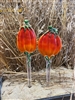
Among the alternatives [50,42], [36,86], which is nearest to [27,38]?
[50,42]

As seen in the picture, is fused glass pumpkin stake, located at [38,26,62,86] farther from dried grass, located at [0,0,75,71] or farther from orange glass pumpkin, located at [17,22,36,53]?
dried grass, located at [0,0,75,71]

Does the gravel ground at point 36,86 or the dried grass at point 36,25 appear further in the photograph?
the dried grass at point 36,25

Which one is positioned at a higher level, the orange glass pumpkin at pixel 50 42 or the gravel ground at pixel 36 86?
the orange glass pumpkin at pixel 50 42

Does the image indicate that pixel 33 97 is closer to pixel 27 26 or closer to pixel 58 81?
pixel 58 81

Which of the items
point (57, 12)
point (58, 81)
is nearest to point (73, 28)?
point (57, 12)

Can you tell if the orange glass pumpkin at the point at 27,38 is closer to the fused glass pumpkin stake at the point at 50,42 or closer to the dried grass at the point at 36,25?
the fused glass pumpkin stake at the point at 50,42

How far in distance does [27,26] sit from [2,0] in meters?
0.38

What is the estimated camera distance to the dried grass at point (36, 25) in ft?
4.23

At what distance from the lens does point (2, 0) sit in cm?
133

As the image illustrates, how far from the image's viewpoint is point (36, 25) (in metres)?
1.29

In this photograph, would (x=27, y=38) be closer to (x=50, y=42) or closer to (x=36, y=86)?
(x=50, y=42)

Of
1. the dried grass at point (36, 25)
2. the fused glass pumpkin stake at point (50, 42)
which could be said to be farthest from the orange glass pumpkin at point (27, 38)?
the dried grass at point (36, 25)

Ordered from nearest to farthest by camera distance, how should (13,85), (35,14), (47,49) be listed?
(47,49), (13,85), (35,14)

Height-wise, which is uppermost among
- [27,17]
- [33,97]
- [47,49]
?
[27,17]
